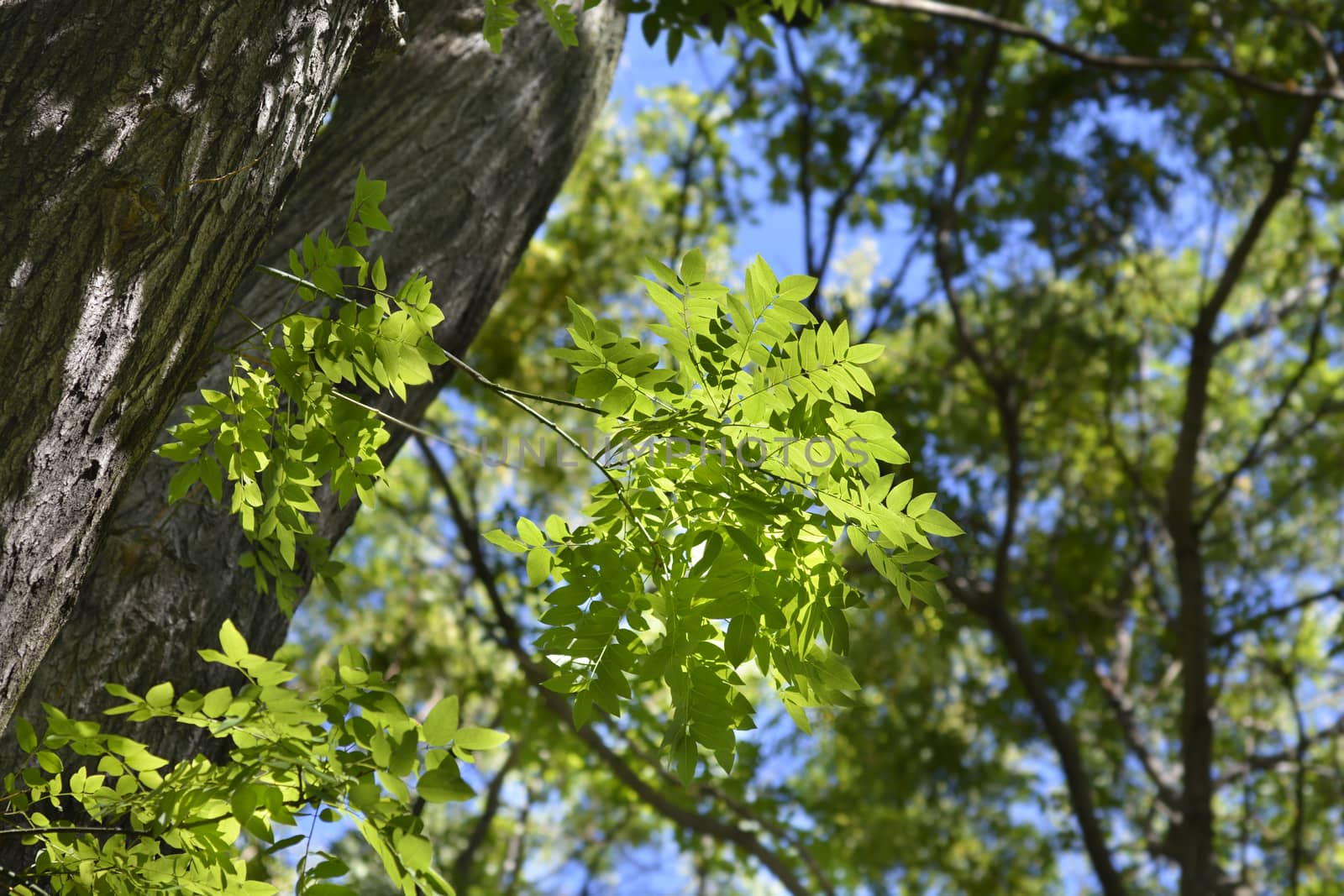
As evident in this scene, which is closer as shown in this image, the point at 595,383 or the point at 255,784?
the point at 255,784

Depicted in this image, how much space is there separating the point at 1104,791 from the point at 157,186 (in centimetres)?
929

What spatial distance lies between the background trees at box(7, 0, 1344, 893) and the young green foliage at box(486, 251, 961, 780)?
11.1ft

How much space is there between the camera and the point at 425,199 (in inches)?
94.7

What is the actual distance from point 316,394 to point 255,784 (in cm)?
53

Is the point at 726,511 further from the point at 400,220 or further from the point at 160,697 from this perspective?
the point at 400,220

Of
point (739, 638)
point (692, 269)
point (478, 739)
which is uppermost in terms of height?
point (692, 269)

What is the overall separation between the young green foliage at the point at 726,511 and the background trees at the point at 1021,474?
3.38 meters

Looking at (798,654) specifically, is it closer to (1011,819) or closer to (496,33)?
(496,33)

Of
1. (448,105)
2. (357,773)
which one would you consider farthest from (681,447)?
(448,105)

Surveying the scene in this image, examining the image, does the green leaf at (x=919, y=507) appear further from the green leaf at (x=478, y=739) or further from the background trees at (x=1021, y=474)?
the background trees at (x=1021, y=474)

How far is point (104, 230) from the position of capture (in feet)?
4.14

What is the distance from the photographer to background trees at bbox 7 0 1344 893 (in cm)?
562

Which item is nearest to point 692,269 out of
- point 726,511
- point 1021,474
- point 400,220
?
point 726,511

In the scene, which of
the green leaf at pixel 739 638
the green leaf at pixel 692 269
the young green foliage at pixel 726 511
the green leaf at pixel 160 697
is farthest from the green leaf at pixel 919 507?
the green leaf at pixel 160 697
